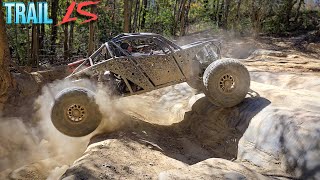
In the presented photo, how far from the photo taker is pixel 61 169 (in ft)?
17.5

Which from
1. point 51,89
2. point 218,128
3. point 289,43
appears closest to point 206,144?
point 218,128

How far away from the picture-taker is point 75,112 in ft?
20.0

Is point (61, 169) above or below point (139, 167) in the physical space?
below

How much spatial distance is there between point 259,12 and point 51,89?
58.5ft

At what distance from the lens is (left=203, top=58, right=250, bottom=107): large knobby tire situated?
6449 millimetres

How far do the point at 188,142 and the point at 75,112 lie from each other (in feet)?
7.85

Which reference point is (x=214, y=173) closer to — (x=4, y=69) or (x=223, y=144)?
(x=223, y=144)

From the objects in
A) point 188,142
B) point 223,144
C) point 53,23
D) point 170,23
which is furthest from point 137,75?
point 170,23

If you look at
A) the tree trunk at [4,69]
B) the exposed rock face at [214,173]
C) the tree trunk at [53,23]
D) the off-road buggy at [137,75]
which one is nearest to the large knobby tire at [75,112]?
the off-road buggy at [137,75]

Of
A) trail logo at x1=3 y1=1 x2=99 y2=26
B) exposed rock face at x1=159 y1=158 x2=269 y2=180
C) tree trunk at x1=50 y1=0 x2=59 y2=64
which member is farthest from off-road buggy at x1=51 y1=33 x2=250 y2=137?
tree trunk at x1=50 y1=0 x2=59 y2=64

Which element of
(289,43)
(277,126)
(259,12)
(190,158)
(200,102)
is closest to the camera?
(277,126)

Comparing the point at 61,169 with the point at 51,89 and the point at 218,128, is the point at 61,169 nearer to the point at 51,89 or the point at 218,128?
the point at 51,89

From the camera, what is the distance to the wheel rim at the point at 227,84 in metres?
6.48

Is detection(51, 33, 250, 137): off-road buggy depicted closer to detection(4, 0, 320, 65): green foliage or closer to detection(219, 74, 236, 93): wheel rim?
detection(219, 74, 236, 93): wheel rim
